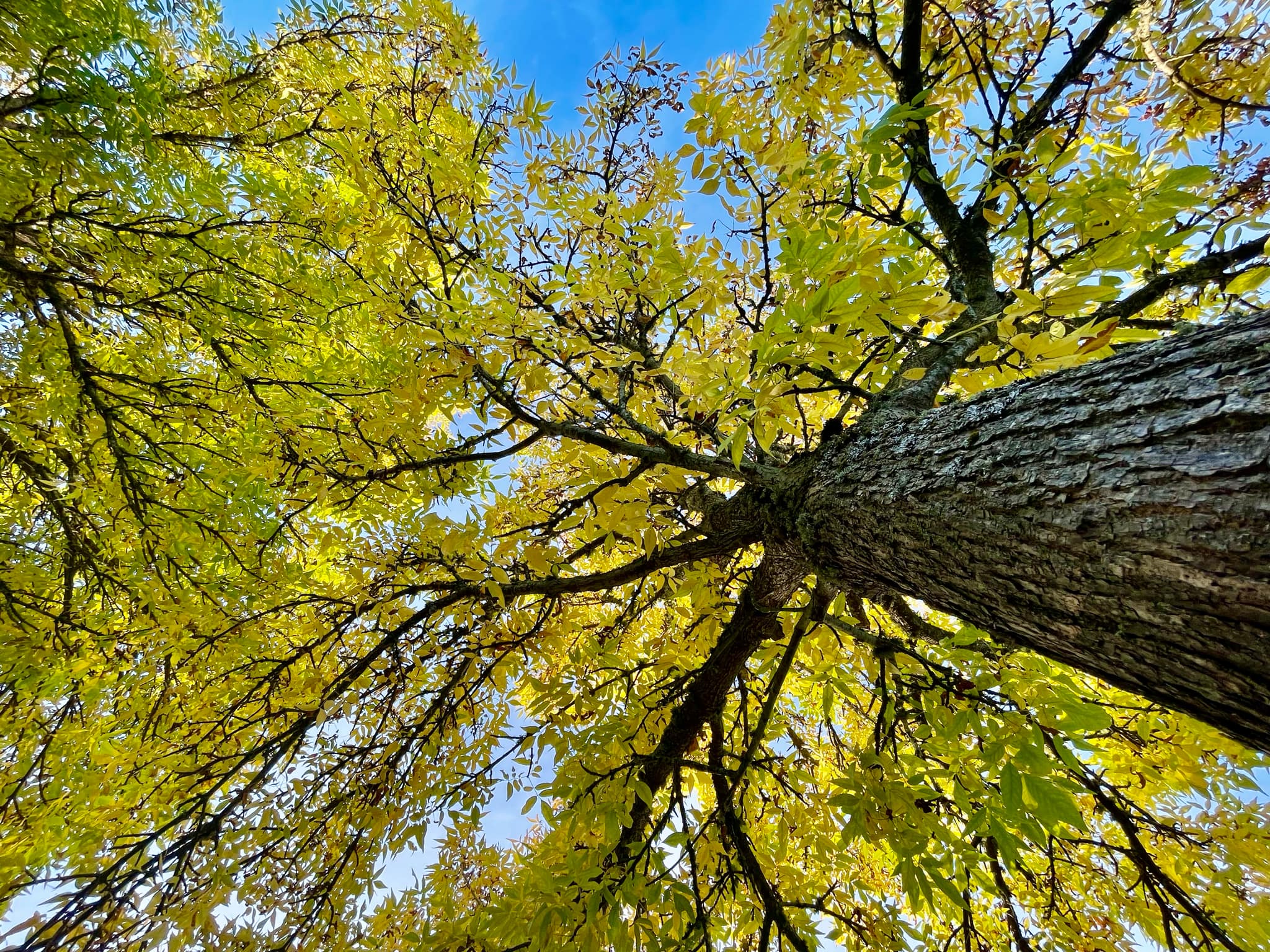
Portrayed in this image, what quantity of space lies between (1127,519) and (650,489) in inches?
73.3

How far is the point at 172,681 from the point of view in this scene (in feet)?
8.33

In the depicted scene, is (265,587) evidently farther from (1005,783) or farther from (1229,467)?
(1229,467)

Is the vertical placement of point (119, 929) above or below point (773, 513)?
below

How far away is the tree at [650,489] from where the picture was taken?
103 cm

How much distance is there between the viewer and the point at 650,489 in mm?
2477

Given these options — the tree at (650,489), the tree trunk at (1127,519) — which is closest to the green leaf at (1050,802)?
the tree at (650,489)

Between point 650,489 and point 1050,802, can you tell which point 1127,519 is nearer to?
point 1050,802

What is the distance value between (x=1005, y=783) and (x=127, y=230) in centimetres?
446

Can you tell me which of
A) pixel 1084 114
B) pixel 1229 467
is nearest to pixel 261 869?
pixel 1229 467

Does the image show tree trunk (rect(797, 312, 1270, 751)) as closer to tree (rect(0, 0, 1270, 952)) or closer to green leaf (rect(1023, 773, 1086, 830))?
tree (rect(0, 0, 1270, 952))

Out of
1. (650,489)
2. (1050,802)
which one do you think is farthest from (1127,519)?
(650,489)

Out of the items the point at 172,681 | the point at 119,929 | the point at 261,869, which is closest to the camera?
the point at 119,929

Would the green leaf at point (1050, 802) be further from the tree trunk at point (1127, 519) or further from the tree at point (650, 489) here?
the tree trunk at point (1127, 519)

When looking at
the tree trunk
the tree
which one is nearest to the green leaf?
the tree
